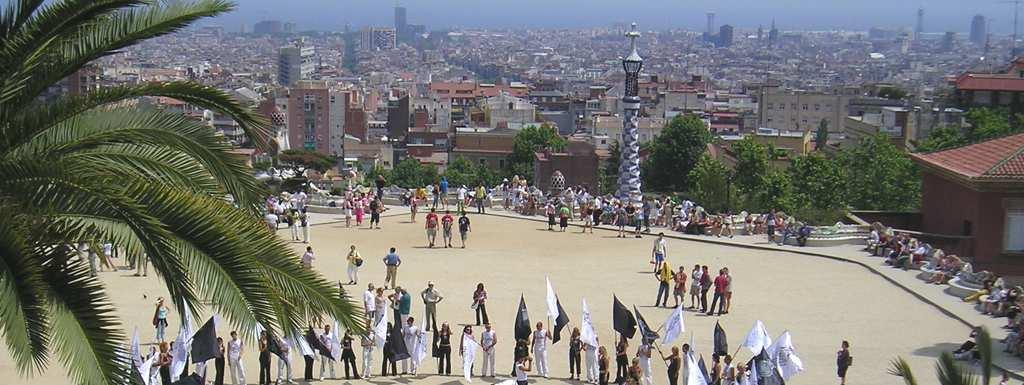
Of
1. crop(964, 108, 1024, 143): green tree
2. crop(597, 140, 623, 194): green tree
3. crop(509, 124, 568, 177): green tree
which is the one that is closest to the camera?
crop(964, 108, 1024, 143): green tree

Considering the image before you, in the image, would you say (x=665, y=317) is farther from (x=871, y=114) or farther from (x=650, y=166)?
(x=871, y=114)

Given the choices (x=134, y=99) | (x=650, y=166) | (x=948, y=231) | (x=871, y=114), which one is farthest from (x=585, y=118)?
(x=134, y=99)

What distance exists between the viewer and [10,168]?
32.5 feet

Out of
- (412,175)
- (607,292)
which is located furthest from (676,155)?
(607,292)

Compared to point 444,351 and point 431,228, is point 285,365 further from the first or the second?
point 431,228

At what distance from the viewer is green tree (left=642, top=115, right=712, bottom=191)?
8088cm

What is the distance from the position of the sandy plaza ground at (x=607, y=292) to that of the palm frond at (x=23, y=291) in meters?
10.4

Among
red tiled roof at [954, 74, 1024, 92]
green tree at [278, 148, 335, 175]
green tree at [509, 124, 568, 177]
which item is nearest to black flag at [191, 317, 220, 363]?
green tree at [278, 148, 335, 175]

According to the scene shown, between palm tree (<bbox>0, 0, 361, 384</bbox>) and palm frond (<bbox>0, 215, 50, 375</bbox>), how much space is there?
1cm

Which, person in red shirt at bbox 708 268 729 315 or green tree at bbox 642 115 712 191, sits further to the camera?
green tree at bbox 642 115 712 191

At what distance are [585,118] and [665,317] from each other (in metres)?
133

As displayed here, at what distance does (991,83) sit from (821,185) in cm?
2682

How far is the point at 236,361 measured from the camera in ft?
62.1

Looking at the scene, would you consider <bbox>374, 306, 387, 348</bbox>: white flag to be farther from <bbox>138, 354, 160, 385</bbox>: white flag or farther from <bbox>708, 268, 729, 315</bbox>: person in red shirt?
<bbox>708, 268, 729, 315</bbox>: person in red shirt
